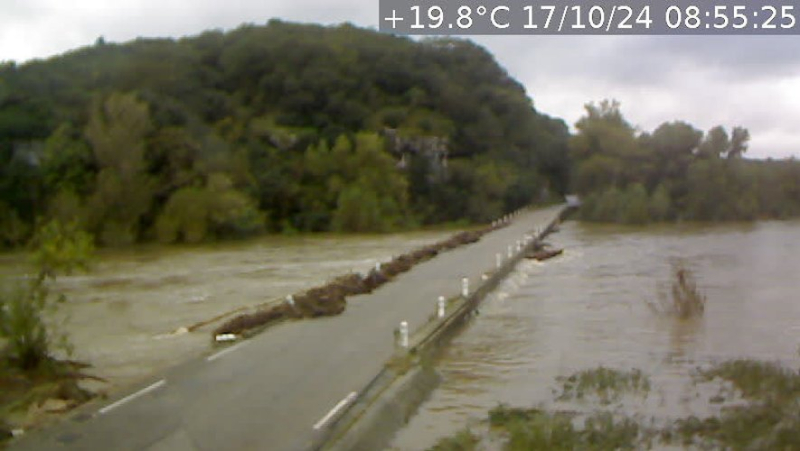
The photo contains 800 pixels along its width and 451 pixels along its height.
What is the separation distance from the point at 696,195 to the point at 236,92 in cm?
3114

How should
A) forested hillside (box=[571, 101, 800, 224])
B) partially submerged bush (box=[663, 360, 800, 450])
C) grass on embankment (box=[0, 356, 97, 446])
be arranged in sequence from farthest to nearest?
forested hillside (box=[571, 101, 800, 224]), grass on embankment (box=[0, 356, 97, 446]), partially submerged bush (box=[663, 360, 800, 450])

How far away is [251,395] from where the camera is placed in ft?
41.0

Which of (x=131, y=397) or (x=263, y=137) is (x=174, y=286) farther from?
(x=263, y=137)

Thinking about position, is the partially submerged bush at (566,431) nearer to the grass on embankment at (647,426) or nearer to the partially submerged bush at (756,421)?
the grass on embankment at (647,426)

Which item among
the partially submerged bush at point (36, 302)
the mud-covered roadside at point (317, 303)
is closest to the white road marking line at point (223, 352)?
the mud-covered roadside at point (317, 303)

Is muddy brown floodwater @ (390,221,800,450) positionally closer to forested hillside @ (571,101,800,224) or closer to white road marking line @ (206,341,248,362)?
white road marking line @ (206,341,248,362)

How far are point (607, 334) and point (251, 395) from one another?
9.04 meters

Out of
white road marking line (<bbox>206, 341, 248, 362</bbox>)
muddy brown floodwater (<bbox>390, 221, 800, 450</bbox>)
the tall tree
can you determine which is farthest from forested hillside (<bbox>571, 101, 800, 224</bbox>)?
white road marking line (<bbox>206, 341, 248, 362</bbox>)

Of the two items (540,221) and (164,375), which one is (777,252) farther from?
(164,375)

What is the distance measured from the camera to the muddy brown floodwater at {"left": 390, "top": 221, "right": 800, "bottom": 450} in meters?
13.3

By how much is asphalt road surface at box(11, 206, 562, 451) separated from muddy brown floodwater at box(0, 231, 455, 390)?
57.3 inches

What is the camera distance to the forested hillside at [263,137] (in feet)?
156

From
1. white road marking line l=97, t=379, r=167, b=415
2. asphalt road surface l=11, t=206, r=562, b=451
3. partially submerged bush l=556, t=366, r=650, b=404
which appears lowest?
partially submerged bush l=556, t=366, r=650, b=404

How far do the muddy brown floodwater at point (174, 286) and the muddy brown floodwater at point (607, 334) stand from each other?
195 inches
